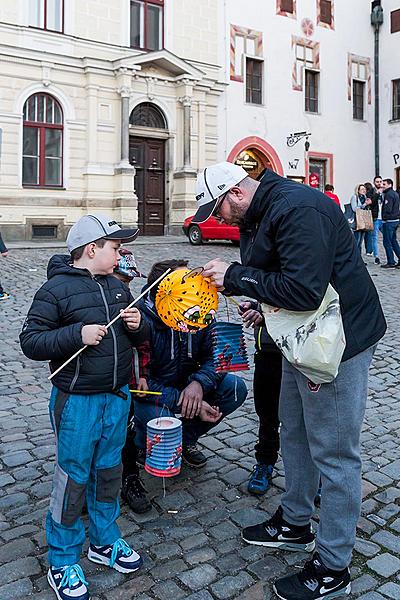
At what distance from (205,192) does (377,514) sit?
6.43 feet

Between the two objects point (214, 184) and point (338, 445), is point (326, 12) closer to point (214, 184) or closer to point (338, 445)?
point (214, 184)

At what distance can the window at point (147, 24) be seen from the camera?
68.6 ft

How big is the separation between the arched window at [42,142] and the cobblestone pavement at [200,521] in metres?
14.9

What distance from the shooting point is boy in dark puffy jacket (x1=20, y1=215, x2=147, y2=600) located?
2768 mm

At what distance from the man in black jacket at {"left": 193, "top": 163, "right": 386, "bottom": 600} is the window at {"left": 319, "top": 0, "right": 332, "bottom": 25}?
2534 centimetres

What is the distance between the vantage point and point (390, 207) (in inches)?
530

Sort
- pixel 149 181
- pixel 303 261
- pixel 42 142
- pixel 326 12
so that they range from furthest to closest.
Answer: pixel 326 12 → pixel 149 181 → pixel 42 142 → pixel 303 261

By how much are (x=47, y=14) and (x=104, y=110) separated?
3098mm

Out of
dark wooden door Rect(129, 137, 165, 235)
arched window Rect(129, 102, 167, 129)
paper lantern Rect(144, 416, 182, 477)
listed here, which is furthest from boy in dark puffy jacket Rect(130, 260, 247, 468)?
arched window Rect(129, 102, 167, 129)

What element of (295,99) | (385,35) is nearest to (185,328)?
(295,99)

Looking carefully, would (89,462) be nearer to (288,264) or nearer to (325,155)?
(288,264)

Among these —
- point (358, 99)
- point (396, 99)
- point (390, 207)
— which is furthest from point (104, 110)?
point (396, 99)

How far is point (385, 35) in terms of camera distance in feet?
89.7

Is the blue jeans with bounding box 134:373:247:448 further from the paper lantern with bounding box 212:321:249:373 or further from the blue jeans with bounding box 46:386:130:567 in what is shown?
the blue jeans with bounding box 46:386:130:567
